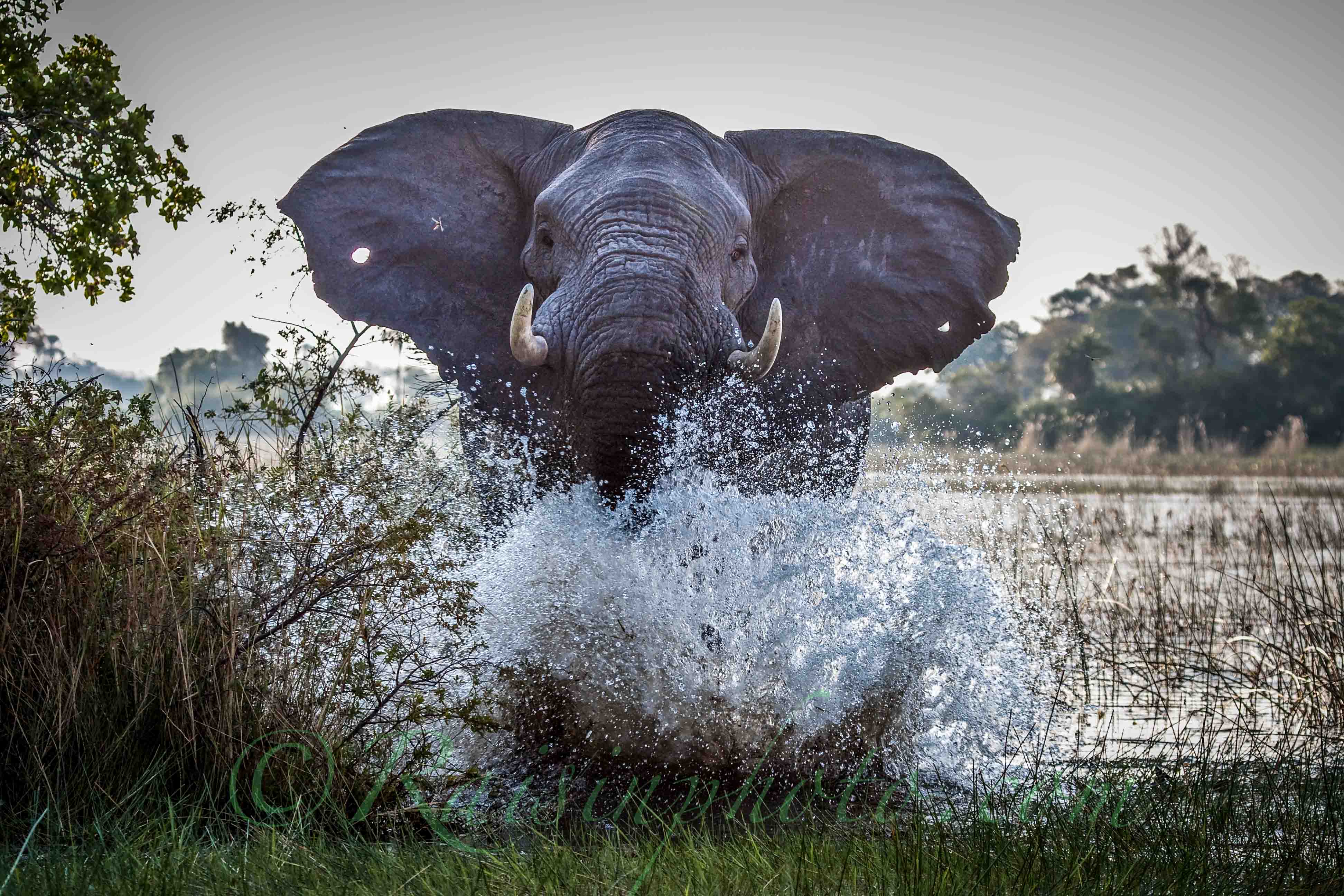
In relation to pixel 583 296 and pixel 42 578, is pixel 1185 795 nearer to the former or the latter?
pixel 583 296

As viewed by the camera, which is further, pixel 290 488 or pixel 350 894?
pixel 290 488

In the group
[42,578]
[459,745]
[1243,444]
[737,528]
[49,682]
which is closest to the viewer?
[49,682]

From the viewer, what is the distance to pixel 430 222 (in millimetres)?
7566

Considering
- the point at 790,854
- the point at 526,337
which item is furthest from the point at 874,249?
the point at 790,854

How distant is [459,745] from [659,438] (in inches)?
58.5

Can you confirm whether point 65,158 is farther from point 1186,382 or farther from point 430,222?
point 1186,382

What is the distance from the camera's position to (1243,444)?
4319cm

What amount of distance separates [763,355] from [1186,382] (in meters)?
43.9

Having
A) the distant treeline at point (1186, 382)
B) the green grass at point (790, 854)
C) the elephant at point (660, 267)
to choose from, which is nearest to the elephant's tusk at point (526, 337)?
the elephant at point (660, 267)

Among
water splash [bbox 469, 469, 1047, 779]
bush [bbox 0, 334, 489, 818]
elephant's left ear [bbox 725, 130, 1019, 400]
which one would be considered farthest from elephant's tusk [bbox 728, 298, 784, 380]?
bush [bbox 0, 334, 489, 818]

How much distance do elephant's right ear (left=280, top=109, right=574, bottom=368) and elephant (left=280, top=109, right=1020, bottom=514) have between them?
0.4 inches

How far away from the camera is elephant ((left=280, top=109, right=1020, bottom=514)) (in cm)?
616

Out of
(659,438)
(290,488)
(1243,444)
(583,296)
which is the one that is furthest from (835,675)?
(1243,444)

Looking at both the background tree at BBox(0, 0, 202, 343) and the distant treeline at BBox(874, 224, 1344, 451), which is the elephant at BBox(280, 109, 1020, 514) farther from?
the distant treeline at BBox(874, 224, 1344, 451)
